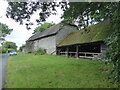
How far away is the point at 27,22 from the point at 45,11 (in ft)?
3.51

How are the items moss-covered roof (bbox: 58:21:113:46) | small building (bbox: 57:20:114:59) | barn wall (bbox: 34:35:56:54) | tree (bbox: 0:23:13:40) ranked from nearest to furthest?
tree (bbox: 0:23:13:40) < moss-covered roof (bbox: 58:21:113:46) < small building (bbox: 57:20:114:59) < barn wall (bbox: 34:35:56:54)

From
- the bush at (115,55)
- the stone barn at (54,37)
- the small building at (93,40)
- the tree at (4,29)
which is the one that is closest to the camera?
the bush at (115,55)

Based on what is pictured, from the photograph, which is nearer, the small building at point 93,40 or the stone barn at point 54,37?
the small building at point 93,40

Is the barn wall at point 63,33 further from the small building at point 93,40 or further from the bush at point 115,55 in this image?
the bush at point 115,55

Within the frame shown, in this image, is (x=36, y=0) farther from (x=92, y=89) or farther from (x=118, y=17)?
(x=92, y=89)

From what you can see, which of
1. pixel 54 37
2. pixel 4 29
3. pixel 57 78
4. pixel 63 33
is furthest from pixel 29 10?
pixel 63 33

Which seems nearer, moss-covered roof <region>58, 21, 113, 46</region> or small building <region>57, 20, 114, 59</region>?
moss-covered roof <region>58, 21, 113, 46</region>

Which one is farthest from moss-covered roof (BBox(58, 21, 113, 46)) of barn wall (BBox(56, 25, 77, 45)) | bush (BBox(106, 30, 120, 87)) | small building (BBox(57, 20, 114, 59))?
barn wall (BBox(56, 25, 77, 45))

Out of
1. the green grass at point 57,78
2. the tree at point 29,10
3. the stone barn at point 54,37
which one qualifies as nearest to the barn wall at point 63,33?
the stone barn at point 54,37

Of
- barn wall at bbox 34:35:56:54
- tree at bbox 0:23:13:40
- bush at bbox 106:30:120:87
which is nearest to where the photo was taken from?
bush at bbox 106:30:120:87

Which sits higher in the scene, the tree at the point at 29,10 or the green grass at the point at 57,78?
the tree at the point at 29,10

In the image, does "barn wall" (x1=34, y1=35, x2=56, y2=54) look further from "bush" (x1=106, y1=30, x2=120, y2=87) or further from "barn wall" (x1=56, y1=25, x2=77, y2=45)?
"bush" (x1=106, y1=30, x2=120, y2=87)

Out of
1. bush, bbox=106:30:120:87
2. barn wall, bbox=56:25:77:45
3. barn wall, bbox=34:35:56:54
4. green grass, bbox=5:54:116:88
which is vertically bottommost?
green grass, bbox=5:54:116:88

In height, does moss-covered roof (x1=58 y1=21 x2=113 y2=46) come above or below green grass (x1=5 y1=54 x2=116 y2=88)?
above
